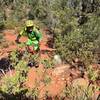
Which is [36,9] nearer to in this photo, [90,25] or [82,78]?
[90,25]

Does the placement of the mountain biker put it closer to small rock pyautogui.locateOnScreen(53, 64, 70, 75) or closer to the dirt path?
the dirt path

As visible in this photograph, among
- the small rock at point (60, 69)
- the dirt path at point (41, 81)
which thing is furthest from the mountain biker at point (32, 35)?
the small rock at point (60, 69)

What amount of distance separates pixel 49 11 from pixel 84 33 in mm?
3837

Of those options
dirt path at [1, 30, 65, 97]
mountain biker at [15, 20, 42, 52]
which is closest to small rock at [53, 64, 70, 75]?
dirt path at [1, 30, 65, 97]

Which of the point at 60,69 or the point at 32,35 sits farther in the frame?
the point at 32,35

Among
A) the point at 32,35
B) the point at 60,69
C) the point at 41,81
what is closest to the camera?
the point at 41,81

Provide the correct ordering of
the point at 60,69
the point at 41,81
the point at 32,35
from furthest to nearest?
1. the point at 32,35
2. the point at 60,69
3. the point at 41,81

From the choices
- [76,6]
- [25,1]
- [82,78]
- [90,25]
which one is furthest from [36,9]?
[82,78]

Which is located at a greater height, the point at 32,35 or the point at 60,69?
the point at 32,35

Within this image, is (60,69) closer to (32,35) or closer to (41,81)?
(32,35)

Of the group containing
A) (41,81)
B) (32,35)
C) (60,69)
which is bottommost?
(60,69)

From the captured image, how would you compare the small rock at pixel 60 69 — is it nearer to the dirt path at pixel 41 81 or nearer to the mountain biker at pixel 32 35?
the dirt path at pixel 41 81

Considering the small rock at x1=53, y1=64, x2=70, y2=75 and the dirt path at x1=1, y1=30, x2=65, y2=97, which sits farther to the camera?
the small rock at x1=53, y1=64, x2=70, y2=75

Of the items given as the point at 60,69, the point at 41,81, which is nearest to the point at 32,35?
the point at 60,69
